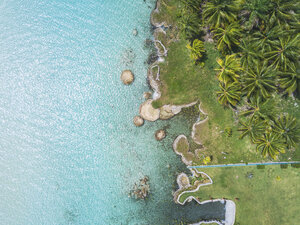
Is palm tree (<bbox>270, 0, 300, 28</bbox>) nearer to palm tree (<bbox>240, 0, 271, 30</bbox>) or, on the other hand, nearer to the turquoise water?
palm tree (<bbox>240, 0, 271, 30</bbox>)

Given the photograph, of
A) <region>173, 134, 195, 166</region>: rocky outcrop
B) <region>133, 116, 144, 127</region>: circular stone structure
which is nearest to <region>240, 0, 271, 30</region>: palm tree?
<region>173, 134, 195, 166</region>: rocky outcrop

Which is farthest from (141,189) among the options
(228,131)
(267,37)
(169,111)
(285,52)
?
(267,37)

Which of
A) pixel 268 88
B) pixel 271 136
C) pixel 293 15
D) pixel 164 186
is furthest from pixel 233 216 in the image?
pixel 293 15

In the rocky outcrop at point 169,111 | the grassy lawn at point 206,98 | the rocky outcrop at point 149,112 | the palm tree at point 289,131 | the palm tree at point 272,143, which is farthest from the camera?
the rocky outcrop at point 149,112

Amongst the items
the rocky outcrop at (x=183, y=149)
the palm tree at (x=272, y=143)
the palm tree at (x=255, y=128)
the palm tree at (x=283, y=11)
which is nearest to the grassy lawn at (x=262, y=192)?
the rocky outcrop at (x=183, y=149)

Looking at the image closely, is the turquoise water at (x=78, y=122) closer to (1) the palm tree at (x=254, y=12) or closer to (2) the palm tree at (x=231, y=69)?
(2) the palm tree at (x=231, y=69)

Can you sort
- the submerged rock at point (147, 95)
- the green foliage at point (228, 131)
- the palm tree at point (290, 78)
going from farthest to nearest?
the submerged rock at point (147, 95)
the green foliage at point (228, 131)
the palm tree at point (290, 78)

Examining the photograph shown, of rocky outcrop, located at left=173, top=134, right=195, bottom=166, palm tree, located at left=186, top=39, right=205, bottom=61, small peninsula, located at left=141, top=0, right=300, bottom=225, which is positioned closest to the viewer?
small peninsula, located at left=141, top=0, right=300, bottom=225
